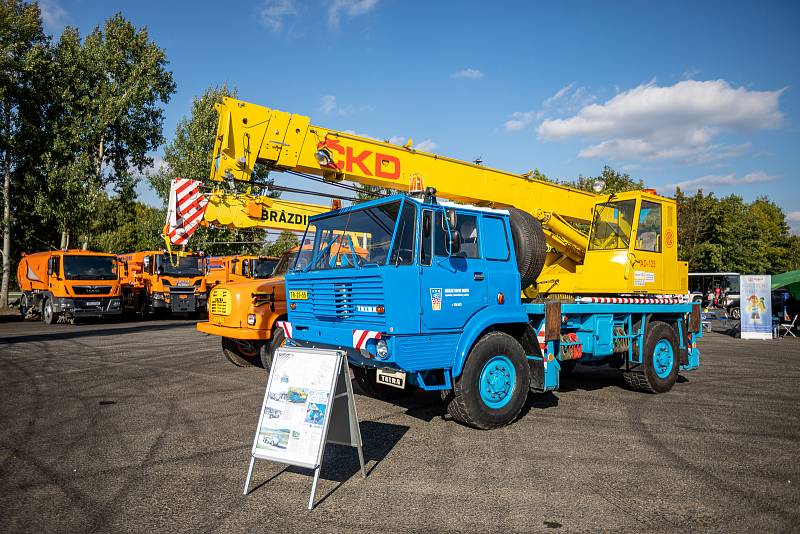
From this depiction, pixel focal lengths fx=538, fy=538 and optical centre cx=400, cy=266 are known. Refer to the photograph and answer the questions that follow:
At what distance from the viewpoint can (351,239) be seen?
6457mm

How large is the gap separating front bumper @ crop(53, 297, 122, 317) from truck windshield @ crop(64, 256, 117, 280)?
84 centimetres

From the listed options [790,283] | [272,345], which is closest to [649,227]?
[272,345]

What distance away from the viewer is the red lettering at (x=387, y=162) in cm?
762

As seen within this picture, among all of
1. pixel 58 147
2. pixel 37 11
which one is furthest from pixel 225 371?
pixel 37 11

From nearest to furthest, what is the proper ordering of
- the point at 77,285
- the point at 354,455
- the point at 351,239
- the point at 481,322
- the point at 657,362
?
the point at 354,455 → the point at 481,322 → the point at 351,239 → the point at 657,362 → the point at 77,285

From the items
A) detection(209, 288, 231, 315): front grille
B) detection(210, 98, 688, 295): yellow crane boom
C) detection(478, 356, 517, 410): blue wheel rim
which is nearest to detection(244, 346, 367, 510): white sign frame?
detection(478, 356, 517, 410): blue wheel rim

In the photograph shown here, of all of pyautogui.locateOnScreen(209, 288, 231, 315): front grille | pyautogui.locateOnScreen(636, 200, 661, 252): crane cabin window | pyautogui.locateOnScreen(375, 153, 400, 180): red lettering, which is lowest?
pyautogui.locateOnScreen(209, 288, 231, 315): front grille

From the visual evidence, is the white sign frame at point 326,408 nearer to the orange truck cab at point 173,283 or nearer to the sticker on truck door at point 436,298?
the sticker on truck door at point 436,298

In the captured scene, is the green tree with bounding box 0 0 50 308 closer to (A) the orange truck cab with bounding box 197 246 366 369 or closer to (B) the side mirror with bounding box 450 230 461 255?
(A) the orange truck cab with bounding box 197 246 366 369

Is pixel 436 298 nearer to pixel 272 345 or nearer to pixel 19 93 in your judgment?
pixel 272 345

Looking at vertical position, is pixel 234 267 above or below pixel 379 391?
above

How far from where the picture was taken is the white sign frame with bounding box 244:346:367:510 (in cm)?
422

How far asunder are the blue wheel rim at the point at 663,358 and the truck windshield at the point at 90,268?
1928 cm

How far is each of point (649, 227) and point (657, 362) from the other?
85.8 inches
